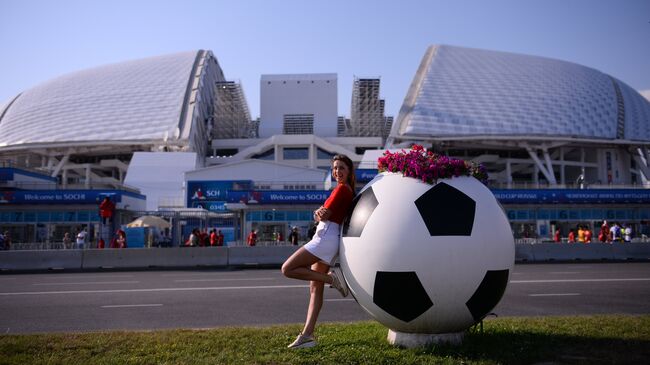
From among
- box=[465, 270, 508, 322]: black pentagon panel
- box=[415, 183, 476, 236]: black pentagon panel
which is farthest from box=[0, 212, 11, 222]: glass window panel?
box=[465, 270, 508, 322]: black pentagon panel

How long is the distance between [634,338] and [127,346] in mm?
4775

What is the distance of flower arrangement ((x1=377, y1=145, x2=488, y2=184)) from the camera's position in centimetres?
439

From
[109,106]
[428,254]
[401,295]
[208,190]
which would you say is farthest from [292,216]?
[109,106]

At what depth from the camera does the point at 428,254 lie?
402 centimetres

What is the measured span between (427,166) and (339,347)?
176 centimetres

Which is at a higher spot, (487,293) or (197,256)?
(487,293)

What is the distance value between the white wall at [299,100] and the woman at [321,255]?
68.2 meters

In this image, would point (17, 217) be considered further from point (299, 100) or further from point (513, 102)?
point (513, 102)

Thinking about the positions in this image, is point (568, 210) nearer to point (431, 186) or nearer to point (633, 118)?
point (431, 186)

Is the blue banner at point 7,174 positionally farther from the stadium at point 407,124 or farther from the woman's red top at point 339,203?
the woman's red top at point 339,203

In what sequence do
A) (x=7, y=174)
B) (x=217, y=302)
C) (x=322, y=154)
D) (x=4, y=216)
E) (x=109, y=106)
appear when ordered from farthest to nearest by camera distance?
1. (x=322, y=154)
2. (x=109, y=106)
3. (x=7, y=174)
4. (x=4, y=216)
5. (x=217, y=302)

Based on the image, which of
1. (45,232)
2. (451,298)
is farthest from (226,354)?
(45,232)

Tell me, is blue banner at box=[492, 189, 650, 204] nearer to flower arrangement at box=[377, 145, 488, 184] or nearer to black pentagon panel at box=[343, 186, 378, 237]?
flower arrangement at box=[377, 145, 488, 184]

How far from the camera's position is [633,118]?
61188 mm
